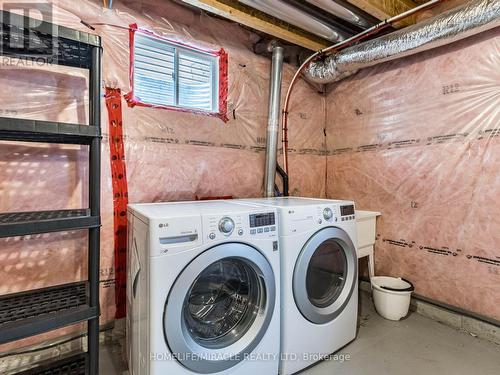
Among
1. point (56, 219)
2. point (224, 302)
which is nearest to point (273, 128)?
point (224, 302)

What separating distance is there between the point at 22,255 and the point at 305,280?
1.58 meters

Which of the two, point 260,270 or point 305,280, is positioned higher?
point 260,270

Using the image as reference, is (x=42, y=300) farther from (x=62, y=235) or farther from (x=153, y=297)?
(x=153, y=297)

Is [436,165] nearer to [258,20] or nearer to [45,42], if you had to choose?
[258,20]

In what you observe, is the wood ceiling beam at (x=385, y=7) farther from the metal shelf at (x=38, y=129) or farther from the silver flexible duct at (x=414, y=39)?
the metal shelf at (x=38, y=129)

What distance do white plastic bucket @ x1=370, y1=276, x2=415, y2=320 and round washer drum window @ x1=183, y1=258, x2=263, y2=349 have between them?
1.22 m

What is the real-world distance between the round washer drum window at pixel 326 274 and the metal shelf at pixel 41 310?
46.3 inches

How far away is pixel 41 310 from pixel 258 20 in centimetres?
220

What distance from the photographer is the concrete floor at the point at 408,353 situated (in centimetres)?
160

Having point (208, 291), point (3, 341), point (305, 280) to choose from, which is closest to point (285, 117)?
point (305, 280)

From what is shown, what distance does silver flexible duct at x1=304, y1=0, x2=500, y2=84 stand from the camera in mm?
1690

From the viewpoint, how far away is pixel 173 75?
2.16m

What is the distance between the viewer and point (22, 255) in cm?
155

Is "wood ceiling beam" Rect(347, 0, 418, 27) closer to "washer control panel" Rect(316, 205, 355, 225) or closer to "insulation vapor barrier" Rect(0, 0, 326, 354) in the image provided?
"insulation vapor barrier" Rect(0, 0, 326, 354)
